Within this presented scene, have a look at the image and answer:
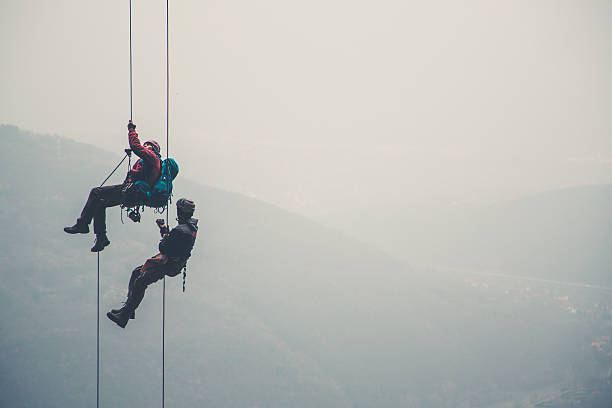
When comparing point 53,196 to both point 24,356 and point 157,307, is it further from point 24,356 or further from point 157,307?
point 24,356

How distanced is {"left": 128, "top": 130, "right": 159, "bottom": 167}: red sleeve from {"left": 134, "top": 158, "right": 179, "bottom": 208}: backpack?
0.35 m

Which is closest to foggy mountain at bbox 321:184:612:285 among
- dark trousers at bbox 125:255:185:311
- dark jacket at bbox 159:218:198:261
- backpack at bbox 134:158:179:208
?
dark trousers at bbox 125:255:185:311

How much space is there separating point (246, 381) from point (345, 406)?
17.2 m

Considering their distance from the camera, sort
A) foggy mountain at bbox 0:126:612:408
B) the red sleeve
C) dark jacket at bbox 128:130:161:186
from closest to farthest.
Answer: the red sleeve → dark jacket at bbox 128:130:161:186 → foggy mountain at bbox 0:126:612:408

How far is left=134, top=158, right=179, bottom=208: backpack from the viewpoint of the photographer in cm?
1106

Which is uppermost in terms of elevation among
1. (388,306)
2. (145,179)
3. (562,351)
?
(145,179)

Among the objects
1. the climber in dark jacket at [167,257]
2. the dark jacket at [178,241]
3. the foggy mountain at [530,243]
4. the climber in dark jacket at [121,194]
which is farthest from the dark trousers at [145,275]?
the foggy mountain at [530,243]

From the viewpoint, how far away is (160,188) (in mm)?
11164

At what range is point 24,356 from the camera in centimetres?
6769

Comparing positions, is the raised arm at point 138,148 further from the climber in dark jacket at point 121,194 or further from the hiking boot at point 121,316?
the hiking boot at point 121,316

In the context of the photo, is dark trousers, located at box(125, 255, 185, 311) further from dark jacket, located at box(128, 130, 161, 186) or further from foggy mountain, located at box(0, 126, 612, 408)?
foggy mountain, located at box(0, 126, 612, 408)

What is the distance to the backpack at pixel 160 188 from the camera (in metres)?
11.1

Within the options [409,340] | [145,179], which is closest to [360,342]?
[409,340]

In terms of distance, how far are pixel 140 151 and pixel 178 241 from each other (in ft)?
7.54
